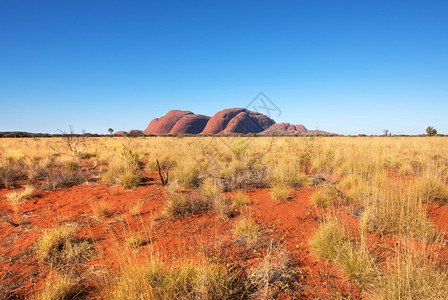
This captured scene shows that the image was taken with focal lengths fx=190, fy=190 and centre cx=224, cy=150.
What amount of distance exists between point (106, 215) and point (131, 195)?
4.40 ft

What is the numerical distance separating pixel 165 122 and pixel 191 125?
23717 millimetres

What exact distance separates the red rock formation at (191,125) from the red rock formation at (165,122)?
31.4 feet

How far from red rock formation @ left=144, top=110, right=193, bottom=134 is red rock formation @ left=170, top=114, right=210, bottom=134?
9573mm

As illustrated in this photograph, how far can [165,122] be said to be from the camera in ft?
415

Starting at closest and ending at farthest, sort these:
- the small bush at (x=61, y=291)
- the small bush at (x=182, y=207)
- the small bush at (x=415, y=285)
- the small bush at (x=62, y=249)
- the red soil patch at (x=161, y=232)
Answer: the small bush at (x=415, y=285) < the small bush at (x=61, y=291) < the red soil patch at (x=161, y=232) < the small bush at (x=62, y=249) < the small bush at (x=182, y=207)

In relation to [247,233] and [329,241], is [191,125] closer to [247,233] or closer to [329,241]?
[247,233]

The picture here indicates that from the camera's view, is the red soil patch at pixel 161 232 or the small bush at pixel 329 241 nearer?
the red soil patch at pixel 161 232

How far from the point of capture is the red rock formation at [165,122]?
124 meters

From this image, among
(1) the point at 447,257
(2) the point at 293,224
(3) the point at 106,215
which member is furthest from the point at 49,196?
(1) the point at 447,257

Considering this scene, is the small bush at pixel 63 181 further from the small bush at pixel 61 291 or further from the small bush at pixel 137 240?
the small bush at pixel 61 291

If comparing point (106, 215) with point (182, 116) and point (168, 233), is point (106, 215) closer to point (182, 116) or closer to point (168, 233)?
point (168, 233)

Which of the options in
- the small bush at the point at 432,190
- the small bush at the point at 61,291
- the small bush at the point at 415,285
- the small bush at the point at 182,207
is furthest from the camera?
the small bush at the point at 182,207

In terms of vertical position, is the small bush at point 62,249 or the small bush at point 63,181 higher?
the small bush at point 63,181

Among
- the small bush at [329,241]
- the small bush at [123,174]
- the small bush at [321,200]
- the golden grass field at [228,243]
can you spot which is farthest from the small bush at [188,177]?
the small bush at [329,241]
